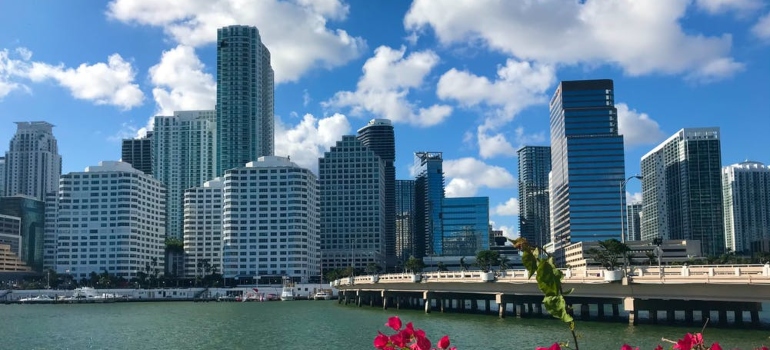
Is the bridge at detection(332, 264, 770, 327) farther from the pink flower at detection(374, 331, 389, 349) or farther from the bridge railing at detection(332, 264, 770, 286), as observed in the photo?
the pink flower at detection(374, 331, 389, 349)

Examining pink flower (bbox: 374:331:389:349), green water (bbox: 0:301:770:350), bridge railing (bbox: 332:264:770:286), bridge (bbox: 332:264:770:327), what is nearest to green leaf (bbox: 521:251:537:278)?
pink flower (bbox: 374:331:389:349)

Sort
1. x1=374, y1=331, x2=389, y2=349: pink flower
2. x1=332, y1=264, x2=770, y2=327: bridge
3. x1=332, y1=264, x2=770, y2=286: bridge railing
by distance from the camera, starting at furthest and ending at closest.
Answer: x1=332, y1=264, x2=770, y2=327: bridge < x1=332, y1=264, x2=770, y2=286: bridge railing < x1=374, y1=331, x2=389, y2=349: pink flower

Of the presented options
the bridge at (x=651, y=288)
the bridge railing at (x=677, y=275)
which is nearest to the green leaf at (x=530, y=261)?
the bridge at (x=651, y=288)

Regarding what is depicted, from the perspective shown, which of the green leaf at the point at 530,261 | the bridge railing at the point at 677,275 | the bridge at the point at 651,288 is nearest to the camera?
the green leaf at the point at 530,261

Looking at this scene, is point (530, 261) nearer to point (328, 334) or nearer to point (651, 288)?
point (651, 288)

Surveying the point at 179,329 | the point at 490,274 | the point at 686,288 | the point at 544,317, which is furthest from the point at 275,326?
the point at 686,288

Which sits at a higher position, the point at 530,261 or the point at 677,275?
the point at 530,261

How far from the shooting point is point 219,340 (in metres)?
68.5

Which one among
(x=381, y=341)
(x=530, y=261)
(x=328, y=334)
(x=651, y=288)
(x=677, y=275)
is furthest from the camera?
(x=328, y=334)

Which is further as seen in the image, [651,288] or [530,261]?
[651,288]

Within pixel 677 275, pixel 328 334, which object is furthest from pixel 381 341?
pixel 328 334

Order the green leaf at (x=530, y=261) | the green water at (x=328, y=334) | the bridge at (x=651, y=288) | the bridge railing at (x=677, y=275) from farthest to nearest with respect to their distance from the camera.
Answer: the green water at (x=328, y=334) → the bridge at (x=651, y=288) → the bridge railing at (x=677, y=275) → the green leaf at (x=530, y=261)

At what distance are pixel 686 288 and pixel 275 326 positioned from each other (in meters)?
45.6

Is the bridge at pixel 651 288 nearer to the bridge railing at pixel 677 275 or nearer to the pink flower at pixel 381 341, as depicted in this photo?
the bridge railing at pixel 677 275
